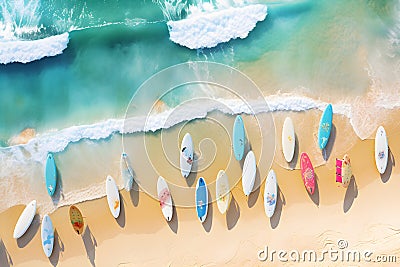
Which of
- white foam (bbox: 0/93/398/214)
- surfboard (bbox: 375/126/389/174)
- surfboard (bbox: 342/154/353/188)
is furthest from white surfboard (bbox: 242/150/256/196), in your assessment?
surfboard (bbox: 375/126/389/174)

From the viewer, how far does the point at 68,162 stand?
3436 millimetres

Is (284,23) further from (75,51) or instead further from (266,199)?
(75,51)

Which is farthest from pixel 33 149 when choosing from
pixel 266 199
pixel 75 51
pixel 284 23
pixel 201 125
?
pixel 284 23

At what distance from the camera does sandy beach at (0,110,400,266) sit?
3404 millimetres

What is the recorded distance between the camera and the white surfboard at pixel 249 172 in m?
3.36

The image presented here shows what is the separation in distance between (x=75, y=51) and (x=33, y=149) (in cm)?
74

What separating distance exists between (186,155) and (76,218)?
0.86 meters

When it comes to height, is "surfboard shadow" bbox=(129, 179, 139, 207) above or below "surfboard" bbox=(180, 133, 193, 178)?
below

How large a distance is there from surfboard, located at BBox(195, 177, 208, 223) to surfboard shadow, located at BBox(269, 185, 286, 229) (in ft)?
1.52

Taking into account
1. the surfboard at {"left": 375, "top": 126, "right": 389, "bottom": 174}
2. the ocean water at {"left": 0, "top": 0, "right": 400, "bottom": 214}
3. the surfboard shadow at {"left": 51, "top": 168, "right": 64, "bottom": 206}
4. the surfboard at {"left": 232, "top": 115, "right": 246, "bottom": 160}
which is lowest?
the surfboard shadow at {"left": 51, "top": 168, "right": 64, "bottom": 206}

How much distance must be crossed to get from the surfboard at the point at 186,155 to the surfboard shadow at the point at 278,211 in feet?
2.12

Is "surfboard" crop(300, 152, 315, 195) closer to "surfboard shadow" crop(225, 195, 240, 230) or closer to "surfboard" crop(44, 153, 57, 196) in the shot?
"surfboard shadow" crop(225, 195, 240, 230)

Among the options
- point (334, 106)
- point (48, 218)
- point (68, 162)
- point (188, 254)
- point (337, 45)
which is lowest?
point (188, 254)

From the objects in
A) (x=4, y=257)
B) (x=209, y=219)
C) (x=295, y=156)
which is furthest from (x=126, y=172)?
(x=295, y=156)
